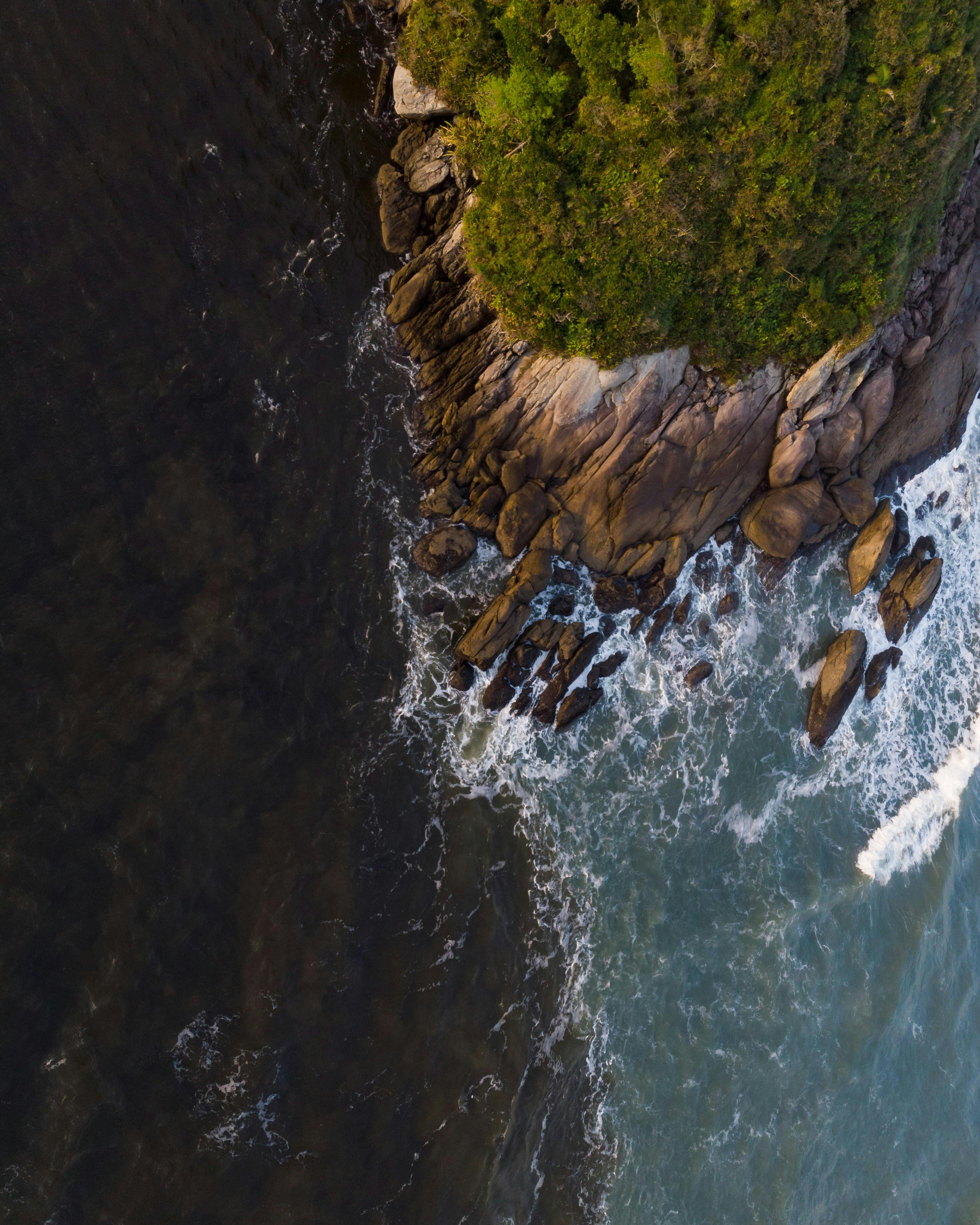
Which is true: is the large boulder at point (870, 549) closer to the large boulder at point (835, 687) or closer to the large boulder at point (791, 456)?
the large boulder at point (835, 687)

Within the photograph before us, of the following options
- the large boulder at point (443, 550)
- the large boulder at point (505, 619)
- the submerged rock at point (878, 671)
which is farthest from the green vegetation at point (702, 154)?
the submerged rock at point (878, 671)

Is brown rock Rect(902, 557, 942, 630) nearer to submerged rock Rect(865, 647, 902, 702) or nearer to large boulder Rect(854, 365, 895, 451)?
submerged rock Rect(865, 647, 902, 702)

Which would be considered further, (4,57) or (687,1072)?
(687,1072)

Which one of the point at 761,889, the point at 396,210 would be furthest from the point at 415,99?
the point at 761,889

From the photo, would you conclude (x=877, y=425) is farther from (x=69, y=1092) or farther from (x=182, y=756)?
(x=69, y=1092)

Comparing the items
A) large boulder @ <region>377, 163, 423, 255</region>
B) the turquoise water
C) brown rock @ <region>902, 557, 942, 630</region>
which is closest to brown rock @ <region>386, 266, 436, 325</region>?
large boulder @ <region>377, 163, 423, 255</region>

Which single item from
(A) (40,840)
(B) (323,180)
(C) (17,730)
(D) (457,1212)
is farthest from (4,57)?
(D) (457,1212)

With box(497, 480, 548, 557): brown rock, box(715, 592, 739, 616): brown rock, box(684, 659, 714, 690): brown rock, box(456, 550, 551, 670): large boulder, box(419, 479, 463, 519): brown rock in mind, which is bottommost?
box(684, 659, 714, 690): brown rock
